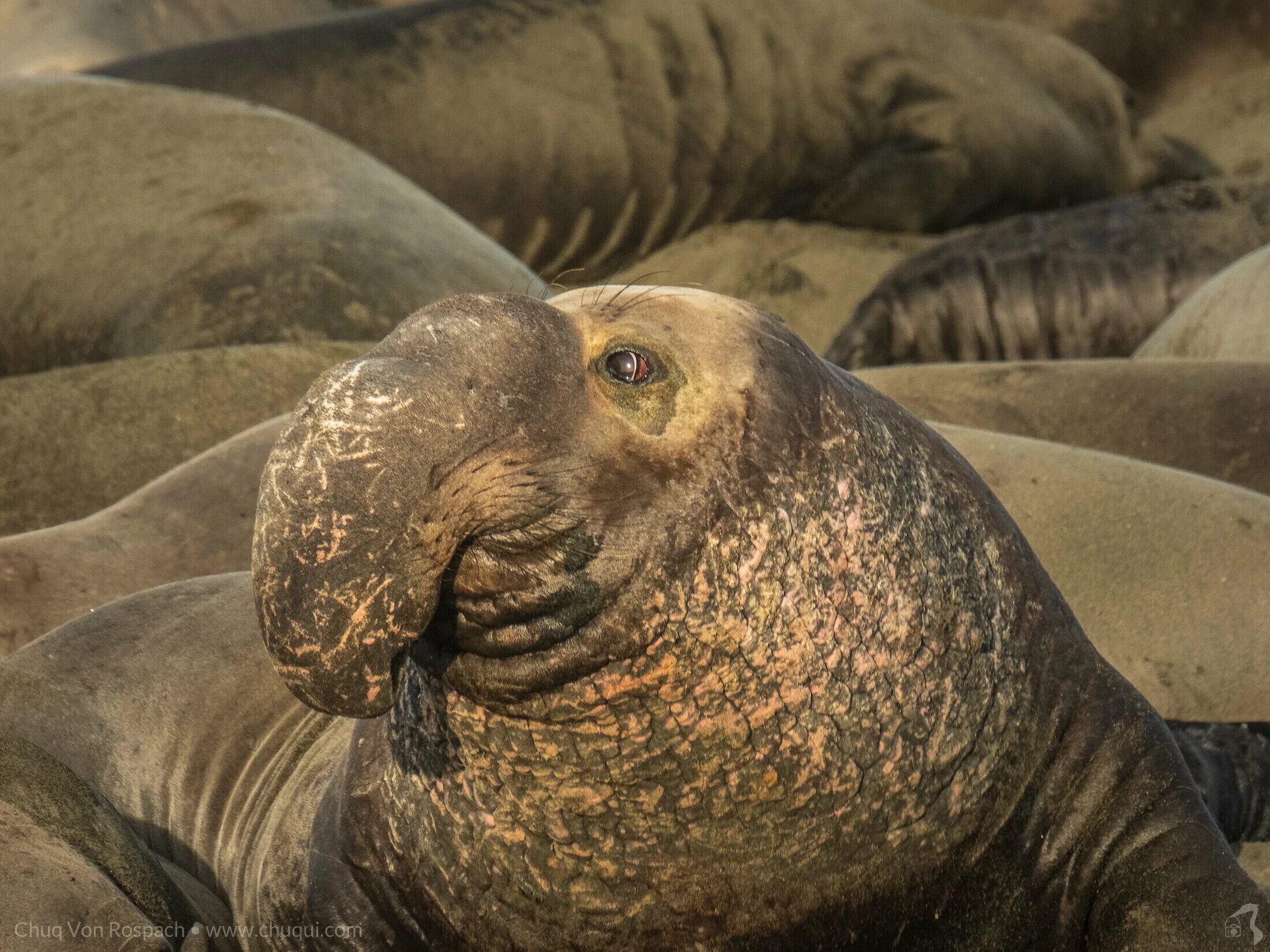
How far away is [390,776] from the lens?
251cm

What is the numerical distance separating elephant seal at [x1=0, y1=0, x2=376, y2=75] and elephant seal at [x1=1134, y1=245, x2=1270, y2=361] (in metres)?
4.69

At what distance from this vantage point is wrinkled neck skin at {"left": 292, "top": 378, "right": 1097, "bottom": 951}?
7.18 feet

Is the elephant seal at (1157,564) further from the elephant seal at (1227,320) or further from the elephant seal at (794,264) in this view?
the elephant seal at (794,264)

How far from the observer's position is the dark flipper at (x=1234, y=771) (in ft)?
9.73

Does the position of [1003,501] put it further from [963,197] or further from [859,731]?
[963,197]

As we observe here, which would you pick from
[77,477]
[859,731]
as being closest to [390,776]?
[859,731]

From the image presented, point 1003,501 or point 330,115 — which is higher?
point 1003,501

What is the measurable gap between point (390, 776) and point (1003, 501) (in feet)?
4.77

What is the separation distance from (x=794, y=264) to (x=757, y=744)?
18.8 ft

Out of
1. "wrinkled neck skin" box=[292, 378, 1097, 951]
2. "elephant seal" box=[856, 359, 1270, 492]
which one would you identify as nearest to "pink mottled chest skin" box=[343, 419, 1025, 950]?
"wrinkled neck skin" box=[292, 378, 1097, 951]

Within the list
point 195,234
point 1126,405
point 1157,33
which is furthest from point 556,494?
point 1157,33

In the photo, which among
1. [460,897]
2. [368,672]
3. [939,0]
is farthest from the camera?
[939,0]

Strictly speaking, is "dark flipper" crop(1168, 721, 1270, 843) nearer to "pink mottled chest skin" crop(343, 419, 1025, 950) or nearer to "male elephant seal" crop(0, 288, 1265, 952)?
"male elephant seal" crop(0, 288, 1265, 952)

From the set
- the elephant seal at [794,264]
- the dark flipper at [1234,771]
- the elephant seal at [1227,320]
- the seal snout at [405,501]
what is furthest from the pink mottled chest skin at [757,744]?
the elephant seal at [794,264]
